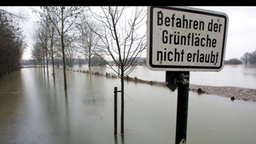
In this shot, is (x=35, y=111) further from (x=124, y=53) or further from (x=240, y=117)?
(x=240, y=117)

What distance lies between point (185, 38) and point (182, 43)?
0.12 ft

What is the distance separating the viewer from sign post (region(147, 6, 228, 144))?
4.20ft

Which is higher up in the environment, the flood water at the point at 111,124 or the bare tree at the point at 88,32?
the bare tree at the point at 88,32

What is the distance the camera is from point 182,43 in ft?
4.45

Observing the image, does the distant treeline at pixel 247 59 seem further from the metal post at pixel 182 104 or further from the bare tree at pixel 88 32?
the metal post at pixel 182 104

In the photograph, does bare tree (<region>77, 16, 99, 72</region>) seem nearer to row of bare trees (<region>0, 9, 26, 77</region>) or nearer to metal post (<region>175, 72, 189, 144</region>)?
row of bare trees (<region>0, 9, 26, 77</region>)

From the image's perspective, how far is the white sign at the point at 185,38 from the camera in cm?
128

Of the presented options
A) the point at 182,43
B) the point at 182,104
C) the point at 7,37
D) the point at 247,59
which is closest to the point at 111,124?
the point at 182,104

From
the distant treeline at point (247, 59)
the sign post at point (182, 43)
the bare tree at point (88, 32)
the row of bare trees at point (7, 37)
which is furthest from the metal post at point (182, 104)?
the distant treeline at point (247, 59)

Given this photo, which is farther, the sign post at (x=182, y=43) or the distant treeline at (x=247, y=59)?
the distant treeline at (x=247, y=59)

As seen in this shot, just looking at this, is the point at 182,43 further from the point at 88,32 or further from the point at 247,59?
the point at 247,59

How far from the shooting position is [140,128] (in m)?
6.38

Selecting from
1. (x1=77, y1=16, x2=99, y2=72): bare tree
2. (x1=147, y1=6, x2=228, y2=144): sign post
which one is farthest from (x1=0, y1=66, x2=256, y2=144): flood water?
(x1=147, y1=6, x2=228, y2=144): sign post
